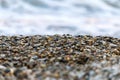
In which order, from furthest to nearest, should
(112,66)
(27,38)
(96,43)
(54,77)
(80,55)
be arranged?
(27,38) < (96,43) < (80,55) < (112,66) < (54,77)

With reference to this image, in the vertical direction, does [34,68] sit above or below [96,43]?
below

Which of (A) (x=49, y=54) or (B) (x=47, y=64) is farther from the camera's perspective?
(A) (x=49, y=54)

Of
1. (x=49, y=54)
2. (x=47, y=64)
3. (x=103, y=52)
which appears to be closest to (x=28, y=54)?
(x=49, y=54)

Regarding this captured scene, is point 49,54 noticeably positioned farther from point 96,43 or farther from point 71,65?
point 96,43

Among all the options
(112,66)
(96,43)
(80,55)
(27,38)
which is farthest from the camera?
(27,38)

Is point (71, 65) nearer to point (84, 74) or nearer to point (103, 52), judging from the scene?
point (84, 74)

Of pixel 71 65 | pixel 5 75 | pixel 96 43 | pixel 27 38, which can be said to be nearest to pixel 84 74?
pixel 71 65
